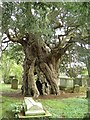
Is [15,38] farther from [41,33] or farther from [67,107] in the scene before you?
[67,107]

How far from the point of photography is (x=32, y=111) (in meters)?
1.65

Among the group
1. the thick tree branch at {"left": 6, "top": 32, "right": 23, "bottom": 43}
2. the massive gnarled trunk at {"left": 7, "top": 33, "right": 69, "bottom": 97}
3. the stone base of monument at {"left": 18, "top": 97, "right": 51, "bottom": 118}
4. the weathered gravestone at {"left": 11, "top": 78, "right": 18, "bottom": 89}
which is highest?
the thick tree branch at {"left": 6, "top": 32, "right": 23, "bottom": 43}

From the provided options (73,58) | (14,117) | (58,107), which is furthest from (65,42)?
(14,117)

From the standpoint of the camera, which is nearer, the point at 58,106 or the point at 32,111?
the point at 32,111

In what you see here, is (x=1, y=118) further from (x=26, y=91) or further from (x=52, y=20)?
(x=52, y=20)

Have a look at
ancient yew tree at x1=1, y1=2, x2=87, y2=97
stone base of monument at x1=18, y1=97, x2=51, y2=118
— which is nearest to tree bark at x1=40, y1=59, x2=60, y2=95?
ancient yew tree at x1=1, y1=2, x2=87, y2=97

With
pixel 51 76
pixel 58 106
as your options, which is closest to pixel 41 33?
pixel 51 76

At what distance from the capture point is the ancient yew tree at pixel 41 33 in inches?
69.1

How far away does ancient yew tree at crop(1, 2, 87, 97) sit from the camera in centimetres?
175

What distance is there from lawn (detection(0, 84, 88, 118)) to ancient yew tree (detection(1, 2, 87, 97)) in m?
0.11

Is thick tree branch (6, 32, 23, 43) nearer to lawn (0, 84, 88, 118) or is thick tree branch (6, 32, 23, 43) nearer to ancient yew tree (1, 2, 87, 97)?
ancient yew tree (1, 2, 87, 97)

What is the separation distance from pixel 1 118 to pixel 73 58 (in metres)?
0.73

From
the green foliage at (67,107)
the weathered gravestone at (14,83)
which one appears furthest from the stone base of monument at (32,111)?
the weathered gravestone at (14,83)

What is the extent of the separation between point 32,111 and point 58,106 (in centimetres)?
24
